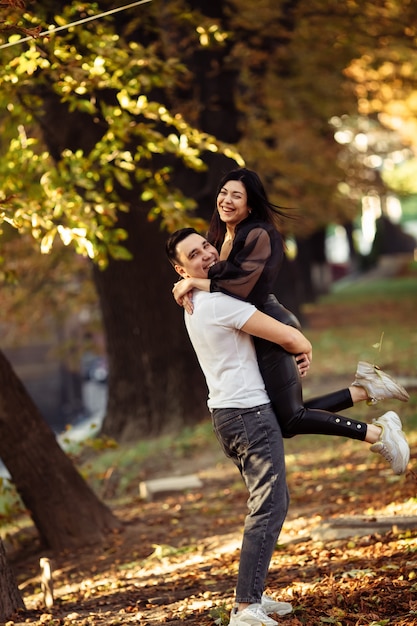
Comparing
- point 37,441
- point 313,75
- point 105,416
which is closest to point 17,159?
point 37,441

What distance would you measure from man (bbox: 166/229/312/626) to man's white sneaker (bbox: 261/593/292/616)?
0.58 ft

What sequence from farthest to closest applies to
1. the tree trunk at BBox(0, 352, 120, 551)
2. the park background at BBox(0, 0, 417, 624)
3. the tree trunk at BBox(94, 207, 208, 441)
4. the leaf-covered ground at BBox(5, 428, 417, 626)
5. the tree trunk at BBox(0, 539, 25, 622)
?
the tree trunk at BBox(94, 207, 208, 441) → the tree trunk at BBox(0, 352, 120, 551) → the park background at BBox(0, 0, 417, 624) → the tree trunk at BBox(0, 539, 25, 622) → the leaf-covered ground at BBox(5, 428, 417, 626)

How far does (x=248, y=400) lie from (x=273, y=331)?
352 millimetres

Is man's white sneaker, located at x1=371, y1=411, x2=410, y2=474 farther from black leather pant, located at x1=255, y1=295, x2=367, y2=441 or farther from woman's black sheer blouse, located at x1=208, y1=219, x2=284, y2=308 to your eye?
woman's black sheer blouse, located at x1=208, y1=219, x2=284, y2=308

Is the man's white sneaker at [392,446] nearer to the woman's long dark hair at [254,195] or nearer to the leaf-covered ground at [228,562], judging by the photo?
the leaf-covered ground at [228,562]

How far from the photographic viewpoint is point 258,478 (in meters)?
5.01

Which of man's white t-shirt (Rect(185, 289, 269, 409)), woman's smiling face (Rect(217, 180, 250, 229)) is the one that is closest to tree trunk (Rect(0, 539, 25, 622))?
man's white t-shirt (Rect(185, 289, 269, 409))

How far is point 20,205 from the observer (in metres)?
7.45

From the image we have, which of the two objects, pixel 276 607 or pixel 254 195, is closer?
pixel 254 195

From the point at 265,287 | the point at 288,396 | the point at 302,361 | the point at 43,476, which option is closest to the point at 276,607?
the point at 288,396

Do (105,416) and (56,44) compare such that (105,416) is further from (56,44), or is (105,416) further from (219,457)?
(56,44)

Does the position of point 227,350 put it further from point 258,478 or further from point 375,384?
point 375,384

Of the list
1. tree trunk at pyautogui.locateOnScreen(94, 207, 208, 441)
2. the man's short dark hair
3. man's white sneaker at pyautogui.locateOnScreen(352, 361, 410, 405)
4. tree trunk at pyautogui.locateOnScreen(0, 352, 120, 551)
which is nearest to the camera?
the man's short dark hair

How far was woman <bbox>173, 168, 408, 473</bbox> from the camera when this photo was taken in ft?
16.1
